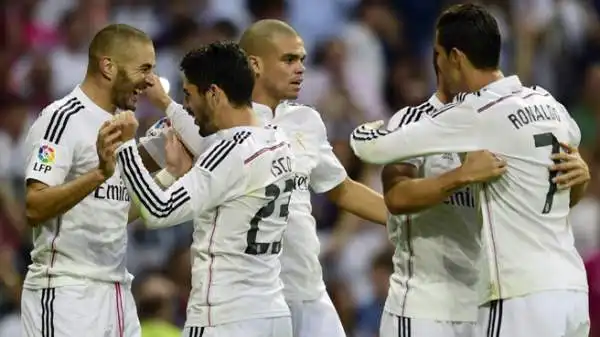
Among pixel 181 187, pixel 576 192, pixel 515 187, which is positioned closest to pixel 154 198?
pixel 181 187

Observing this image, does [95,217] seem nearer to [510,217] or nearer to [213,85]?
[213,85]

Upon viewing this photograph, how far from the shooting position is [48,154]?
6.66 meters

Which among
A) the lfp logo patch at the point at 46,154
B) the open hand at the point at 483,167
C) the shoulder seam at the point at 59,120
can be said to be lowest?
the open hand at the point at 483,167

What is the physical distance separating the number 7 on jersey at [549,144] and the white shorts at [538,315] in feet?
1.18

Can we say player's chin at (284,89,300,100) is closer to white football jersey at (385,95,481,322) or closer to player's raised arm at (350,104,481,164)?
white football jersey at (385,95,481,322)

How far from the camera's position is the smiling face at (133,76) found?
693 cm

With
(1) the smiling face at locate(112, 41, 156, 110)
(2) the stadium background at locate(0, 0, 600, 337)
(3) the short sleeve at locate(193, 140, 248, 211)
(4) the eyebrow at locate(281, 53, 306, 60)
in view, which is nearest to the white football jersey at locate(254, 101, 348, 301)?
(4) the eyebrow at locate(281, 53, 306, 60)

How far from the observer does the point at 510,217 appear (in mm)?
6312

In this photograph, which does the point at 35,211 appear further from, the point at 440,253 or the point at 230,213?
the point at 440,253

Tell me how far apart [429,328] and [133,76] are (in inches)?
68.3

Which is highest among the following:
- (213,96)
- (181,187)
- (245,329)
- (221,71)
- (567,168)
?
(221,71)

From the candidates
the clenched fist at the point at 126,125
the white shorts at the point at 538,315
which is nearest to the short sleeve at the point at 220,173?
the clenched fist at the point at 126,125

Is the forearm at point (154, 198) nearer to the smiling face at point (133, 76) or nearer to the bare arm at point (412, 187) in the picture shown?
the smiling face at point (133, 76)

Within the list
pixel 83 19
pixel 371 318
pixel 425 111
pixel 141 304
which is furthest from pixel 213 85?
pixel 83 19
